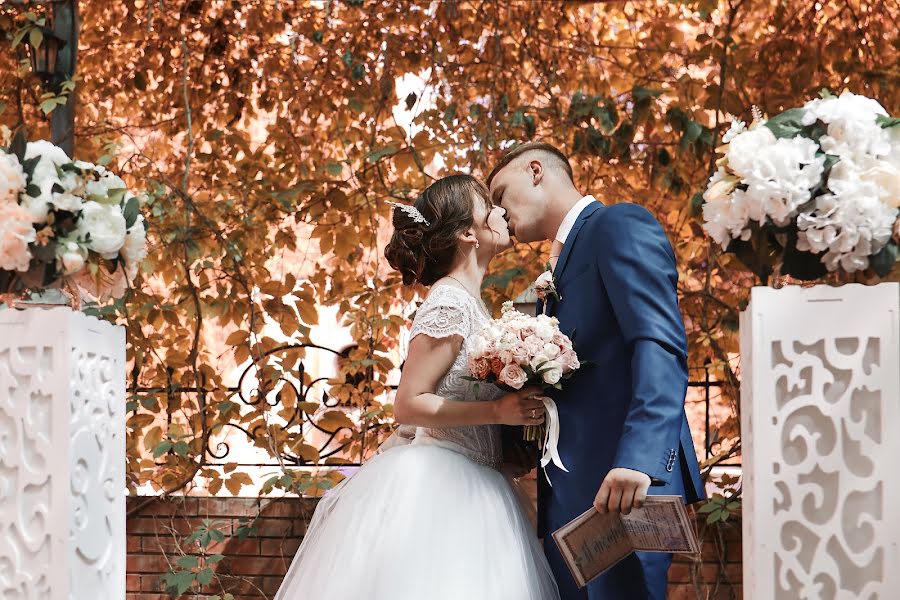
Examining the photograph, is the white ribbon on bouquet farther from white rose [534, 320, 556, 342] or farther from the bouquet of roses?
white rose [534, 320, 556, 342]

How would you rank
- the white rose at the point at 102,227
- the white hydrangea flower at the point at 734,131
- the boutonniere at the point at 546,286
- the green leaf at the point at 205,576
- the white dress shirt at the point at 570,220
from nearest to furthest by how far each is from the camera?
the white hydrangea flower at the point at 734,131 < the white rose at the point at 102,227 < the boutonniere at the point at 546,286 < the white dress shirt at the point at 570,220 < the green leaf at the point at 205,576

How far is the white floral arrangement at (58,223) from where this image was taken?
7.72 ft

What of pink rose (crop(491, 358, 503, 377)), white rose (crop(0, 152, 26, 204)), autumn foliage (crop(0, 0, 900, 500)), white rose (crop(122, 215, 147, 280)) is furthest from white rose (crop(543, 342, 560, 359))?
autumn foliage (crop(0, 0, 900, 500))

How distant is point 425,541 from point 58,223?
119 centimetres

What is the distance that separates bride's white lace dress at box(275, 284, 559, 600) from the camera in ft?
8.52

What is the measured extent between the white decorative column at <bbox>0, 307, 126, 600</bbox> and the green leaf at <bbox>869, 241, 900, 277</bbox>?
1783mm

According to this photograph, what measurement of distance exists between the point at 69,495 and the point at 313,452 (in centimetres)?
249

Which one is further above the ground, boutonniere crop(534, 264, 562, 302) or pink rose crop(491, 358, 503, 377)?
boutonniere crop(534, 264, 562, 302)

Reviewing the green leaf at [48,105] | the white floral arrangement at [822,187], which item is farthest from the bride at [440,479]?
the green leaf at [48,105]

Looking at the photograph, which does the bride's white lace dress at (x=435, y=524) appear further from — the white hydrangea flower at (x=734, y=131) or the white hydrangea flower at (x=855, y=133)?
the white hydrangea flower at (x=855, y=133)

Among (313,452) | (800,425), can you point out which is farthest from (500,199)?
(313,452)

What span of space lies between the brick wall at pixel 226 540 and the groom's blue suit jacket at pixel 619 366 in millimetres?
2287

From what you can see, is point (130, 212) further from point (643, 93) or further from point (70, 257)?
point (643, 93)

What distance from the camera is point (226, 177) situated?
17.4 feet
